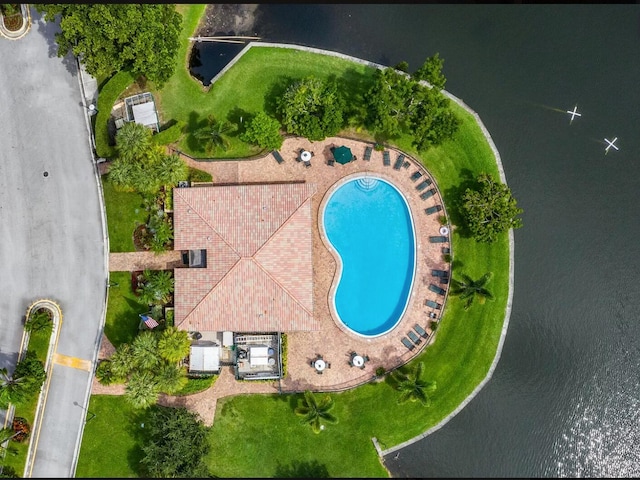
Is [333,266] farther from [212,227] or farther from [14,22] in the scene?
[14,22]

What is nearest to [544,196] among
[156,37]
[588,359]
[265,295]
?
[588,359]

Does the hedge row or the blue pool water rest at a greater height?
the hedge row

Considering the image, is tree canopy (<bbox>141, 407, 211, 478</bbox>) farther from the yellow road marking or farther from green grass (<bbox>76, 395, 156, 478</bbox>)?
the yellow road marking

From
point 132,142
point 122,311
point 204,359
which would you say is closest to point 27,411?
point 122,311

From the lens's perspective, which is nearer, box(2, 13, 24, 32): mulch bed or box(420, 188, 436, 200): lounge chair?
box(420, 188, 436, 200): lounge chair

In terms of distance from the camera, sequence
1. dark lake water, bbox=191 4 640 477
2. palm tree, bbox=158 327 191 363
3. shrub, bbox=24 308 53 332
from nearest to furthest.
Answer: palm tree, bbox=158 327 191 363
shrub, bbox=24 308 53 332
dark lake water, bbox=191 4 640 477

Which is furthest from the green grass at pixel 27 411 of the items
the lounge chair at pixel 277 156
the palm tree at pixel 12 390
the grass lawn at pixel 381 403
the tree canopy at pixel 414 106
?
the tree canopy at pixel 414 106

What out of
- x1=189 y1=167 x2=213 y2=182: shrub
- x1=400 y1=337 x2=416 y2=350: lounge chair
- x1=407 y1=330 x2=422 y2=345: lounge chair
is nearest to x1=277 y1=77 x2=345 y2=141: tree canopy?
x1=189 y1=167 x2=213 y2=182: shrub
